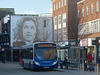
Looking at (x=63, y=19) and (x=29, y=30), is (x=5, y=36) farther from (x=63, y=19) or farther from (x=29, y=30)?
(x=63, y=19)

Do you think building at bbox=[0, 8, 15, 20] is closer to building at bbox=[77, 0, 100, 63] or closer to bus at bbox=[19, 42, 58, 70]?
building at bbox=[77, 0, 100, 63]

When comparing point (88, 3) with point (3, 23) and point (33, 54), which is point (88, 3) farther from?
point (3, 23)

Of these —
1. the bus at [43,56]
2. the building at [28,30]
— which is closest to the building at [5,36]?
the building at [28,30]

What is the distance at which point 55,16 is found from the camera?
6500 cm

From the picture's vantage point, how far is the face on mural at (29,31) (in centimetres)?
7288

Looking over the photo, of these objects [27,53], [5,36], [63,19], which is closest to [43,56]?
[27,53]

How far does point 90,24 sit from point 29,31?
29.3 meters

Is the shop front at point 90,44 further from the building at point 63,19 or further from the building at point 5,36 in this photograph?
the building at point 5,36

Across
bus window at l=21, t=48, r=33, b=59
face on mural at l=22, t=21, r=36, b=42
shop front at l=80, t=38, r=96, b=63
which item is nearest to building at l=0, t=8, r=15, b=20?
face on mural at l=22, t=21, r=36, b=42

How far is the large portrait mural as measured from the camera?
72562 millimetres

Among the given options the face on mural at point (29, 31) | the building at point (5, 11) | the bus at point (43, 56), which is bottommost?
the bus at point (43, 56)

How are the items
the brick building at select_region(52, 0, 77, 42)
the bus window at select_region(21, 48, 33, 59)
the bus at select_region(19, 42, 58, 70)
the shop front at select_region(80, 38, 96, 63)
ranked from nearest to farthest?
the bus at select_region(19, 42, 58, 70) < the bus window at select_region(21, 48, 33, 59) < the shop front at select_region(80, 38, 96, 63) < the brick building at select_region(52, 0, 77, 42)

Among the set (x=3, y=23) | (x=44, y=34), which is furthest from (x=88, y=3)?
(x=3, y=23)

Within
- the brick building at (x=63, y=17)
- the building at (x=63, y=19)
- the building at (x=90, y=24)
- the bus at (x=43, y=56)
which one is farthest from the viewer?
the brick building at (x=63, y=17)
